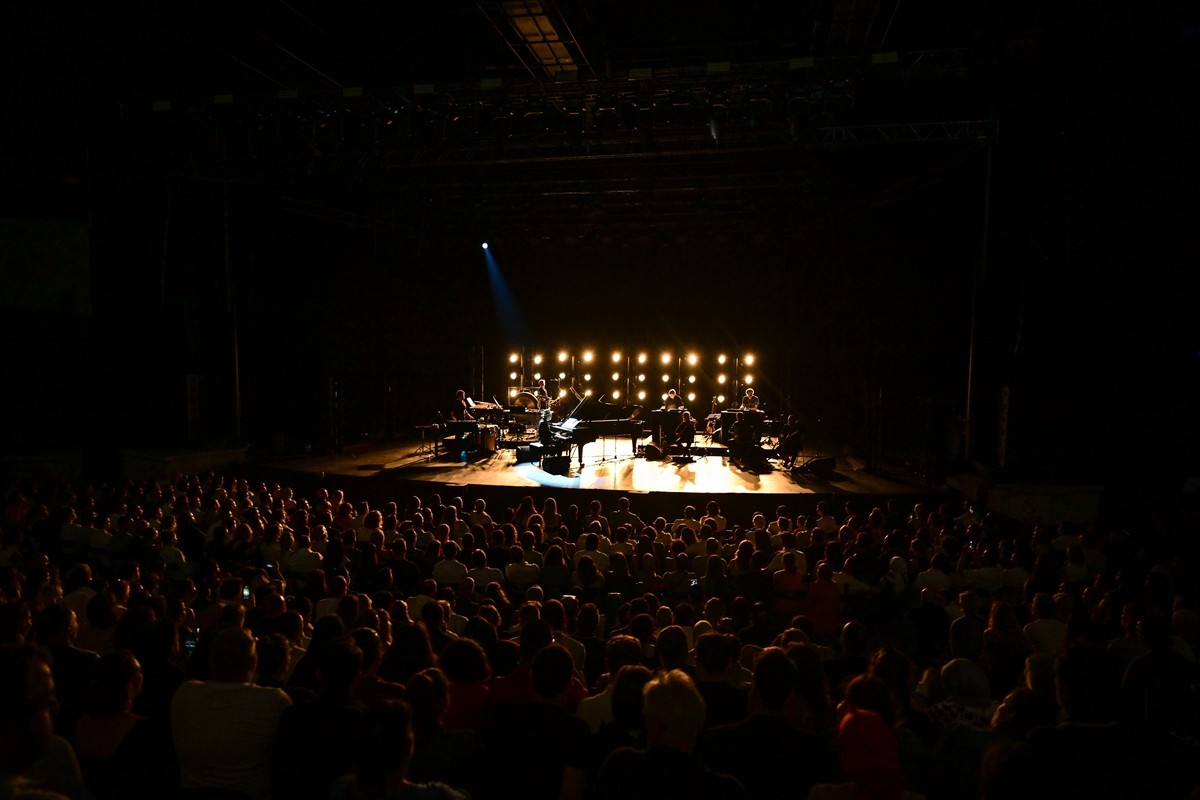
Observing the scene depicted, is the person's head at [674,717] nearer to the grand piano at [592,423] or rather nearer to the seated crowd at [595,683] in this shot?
the seated crowd at [595,683]

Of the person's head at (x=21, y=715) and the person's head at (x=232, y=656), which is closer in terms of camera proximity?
the person's head at (x=21, y=715)

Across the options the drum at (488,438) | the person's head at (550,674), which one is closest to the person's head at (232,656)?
the person's head at (550,674)

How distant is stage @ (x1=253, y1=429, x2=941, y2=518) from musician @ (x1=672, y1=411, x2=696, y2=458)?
0.33 metres

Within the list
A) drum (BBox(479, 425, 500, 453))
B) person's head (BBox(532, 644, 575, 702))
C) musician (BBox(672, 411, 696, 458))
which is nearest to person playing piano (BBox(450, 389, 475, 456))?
drum (BBox(479, 425, 500, 453))

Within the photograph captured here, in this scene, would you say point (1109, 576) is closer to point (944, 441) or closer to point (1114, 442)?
point (1114, 442)

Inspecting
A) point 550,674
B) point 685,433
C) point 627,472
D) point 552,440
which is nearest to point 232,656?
point 550,674

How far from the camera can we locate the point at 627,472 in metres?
17.4

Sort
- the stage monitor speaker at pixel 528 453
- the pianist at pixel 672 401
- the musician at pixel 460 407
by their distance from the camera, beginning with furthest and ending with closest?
the pianist at pixel 672 401
the musician at pixel 460 407
the stage monitor speaker at pixel 528 453

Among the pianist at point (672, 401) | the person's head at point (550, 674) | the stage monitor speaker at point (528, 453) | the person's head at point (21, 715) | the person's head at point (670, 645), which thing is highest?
the person's head at point (21, 715)

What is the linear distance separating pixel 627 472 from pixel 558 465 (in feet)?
5.20

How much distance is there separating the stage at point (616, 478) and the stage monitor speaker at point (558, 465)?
0.08 m

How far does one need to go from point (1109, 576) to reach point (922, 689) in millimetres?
4246

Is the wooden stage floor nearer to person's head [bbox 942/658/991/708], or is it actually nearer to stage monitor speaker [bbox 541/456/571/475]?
stage monitor speaker [bbox 541/456/571/475]

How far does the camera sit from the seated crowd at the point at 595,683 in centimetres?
275
